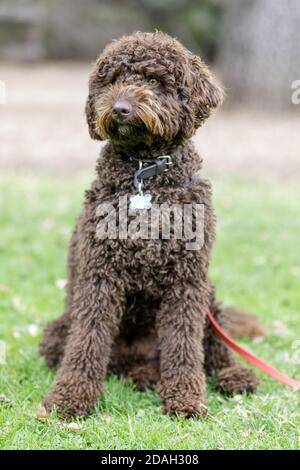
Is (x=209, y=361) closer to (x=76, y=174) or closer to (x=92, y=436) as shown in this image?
(x=92, y=436)

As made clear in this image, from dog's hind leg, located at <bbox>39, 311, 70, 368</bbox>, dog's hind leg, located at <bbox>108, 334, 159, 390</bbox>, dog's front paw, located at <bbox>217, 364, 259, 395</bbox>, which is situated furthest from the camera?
dog's hind leg, located at <bbox>39, 311, 70, 368</bbox>

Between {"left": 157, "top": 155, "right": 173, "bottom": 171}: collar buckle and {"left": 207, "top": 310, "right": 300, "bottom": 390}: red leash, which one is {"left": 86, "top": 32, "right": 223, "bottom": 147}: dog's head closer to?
{"left": 157, "top": 155, "right": 173, "bottom": 171}: collar buckle

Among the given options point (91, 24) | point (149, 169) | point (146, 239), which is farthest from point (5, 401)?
point (91, 24)

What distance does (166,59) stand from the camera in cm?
379

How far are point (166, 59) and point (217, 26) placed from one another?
16.4 m

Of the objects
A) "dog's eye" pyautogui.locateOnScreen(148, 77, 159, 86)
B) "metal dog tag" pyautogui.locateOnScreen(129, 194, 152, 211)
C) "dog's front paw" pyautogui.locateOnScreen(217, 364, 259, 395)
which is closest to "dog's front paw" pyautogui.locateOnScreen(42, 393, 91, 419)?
"dog's front paw" pyautogui.locateOnScreen(217, 364, 259, 395)

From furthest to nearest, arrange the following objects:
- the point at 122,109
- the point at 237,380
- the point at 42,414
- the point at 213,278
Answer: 1. the point at 213,278
2. the point at 237,380
3. the point at 42,414
4. the point at 122,109

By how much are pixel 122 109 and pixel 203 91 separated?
19.8 inches

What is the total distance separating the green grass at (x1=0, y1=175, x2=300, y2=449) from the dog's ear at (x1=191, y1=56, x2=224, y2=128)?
5.04 feet

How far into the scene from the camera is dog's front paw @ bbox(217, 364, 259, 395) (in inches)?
170

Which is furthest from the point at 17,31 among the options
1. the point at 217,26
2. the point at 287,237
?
the point at 287,237

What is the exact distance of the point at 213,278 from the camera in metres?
6.47

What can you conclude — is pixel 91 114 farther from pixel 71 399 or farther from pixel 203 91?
pixel 71 399

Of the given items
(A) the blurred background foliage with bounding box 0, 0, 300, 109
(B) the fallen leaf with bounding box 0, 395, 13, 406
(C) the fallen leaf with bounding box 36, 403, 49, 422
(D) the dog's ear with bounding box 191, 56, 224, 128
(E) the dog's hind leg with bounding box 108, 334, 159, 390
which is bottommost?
(C) the fallen leaf with bounding box 36, 403, 49, 422
